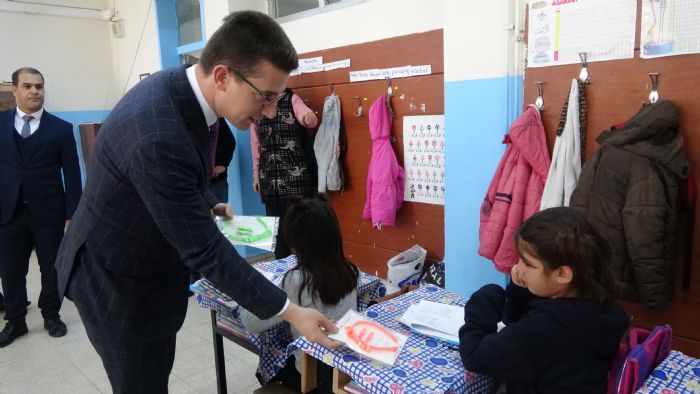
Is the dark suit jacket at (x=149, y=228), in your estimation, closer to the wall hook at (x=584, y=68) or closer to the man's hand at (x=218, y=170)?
the wall hook at (x=584, y=68)

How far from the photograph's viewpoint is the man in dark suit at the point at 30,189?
287 cm

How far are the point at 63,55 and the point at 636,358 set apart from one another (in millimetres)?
6229

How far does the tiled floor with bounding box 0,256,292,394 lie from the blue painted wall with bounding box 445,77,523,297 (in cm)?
126

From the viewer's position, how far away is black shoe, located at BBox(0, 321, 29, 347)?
2947mm

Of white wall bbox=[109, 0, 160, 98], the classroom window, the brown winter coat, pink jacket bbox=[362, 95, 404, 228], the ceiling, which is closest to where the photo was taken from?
the brown winter coat

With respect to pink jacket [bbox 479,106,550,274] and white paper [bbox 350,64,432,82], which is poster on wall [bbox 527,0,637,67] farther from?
white paper [bbox 350,64,432,82]

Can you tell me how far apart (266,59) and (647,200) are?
5.18 feet

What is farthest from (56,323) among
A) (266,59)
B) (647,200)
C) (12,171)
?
(647,200)

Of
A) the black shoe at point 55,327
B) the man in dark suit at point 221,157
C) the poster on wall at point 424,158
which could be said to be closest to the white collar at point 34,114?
the man in dark suit at point 221,157

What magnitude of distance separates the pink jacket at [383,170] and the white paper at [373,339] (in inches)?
79.9

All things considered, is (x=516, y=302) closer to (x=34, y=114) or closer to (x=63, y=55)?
(x=34, y=114)

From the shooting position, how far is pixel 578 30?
2199 millimetres

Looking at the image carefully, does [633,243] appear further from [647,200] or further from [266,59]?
[266,59]

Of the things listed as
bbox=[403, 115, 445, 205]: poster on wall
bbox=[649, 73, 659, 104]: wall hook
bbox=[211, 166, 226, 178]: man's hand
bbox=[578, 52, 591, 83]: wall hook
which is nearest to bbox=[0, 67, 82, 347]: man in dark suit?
bbox=[211, 166, 226, 178]: man's hand
